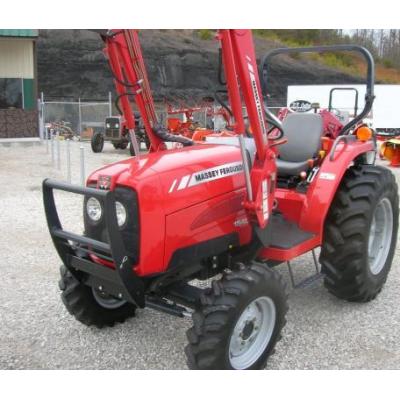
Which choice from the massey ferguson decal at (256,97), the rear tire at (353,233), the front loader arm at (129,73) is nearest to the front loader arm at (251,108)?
the massey ferguson decal at (256,97)

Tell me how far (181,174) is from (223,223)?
1.55 ft

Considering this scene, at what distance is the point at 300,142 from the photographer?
13.4ft

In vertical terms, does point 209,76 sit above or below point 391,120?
above

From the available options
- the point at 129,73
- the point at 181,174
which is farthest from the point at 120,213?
the point at 129,73

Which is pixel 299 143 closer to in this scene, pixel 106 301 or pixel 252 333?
pixel 252 333

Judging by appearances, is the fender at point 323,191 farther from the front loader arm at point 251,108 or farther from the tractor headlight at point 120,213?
the tractor headlight at point 120,213

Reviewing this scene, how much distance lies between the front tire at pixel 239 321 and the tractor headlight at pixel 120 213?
0.63m

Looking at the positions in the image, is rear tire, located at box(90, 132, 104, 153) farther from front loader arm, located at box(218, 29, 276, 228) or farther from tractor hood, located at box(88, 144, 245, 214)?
front loader arm, located at box(218, 29, 276, 228)

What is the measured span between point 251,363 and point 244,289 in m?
0.53

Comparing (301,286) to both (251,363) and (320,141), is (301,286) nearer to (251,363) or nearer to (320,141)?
(251,363)

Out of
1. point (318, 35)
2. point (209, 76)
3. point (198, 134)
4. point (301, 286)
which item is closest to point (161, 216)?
point (301, 286)

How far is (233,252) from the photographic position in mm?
3322

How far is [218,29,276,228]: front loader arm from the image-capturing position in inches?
108

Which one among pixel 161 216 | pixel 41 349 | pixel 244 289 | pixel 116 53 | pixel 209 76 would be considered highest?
pixel 209 76
